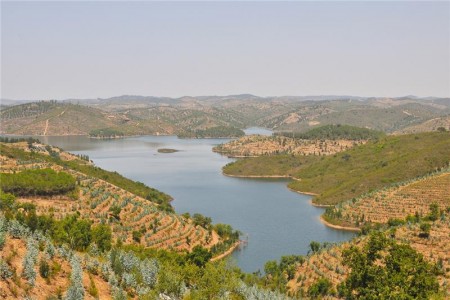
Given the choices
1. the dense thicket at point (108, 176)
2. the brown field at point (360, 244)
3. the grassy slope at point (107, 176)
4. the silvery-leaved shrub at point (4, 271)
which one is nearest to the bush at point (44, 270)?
the silvery-leaved shrub at point (4, 271)

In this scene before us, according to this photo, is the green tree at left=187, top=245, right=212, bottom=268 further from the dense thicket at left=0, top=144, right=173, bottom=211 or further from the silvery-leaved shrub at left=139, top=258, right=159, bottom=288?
the dense thicket at left=0, top=144, right=173, bottom=211

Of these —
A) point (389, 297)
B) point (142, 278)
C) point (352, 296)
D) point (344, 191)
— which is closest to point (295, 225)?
point (344, 191)

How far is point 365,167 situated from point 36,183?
112 m

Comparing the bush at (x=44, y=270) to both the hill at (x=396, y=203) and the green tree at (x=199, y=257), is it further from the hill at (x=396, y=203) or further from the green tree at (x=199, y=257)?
the hill at (x=396, y=203)

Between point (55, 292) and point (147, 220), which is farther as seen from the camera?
point (147, 220)

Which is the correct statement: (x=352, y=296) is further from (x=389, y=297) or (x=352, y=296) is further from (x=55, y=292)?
(x=55, y=292)

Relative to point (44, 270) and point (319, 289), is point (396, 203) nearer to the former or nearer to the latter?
point (319, 289)

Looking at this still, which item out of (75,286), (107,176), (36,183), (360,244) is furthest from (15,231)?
(107,176)

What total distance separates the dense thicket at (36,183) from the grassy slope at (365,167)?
248 ft

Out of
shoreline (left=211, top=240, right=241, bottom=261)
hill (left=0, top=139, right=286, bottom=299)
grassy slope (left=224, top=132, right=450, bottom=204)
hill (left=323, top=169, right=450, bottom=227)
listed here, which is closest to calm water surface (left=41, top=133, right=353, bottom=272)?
shoreline (left=211, top=240, right=241, bottom=261)

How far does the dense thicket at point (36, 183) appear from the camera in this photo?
82.4 meters

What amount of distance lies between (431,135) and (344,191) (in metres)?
59.4

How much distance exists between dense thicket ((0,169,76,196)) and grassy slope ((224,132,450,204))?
7558 centimetres

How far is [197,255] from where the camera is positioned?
68.1 meters
